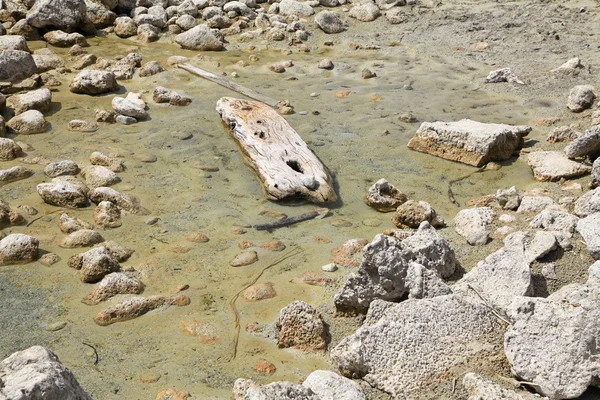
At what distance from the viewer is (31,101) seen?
6.61m

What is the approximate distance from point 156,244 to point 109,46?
16.5 feet

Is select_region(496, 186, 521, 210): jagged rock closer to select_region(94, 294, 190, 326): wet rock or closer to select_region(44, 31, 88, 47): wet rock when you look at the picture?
select_region(94, 294, 190, 326): wet rock

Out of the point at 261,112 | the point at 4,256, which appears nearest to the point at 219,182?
the point at 261,112

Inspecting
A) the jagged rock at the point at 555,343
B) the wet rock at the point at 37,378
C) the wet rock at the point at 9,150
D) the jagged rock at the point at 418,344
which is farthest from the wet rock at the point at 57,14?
the jagged rock at the point at 555,343

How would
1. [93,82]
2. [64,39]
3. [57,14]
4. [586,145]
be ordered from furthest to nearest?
[57,14], [64,39], [93,82], [586,145]

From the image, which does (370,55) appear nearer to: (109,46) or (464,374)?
(109,46)

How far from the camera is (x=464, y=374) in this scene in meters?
2.82

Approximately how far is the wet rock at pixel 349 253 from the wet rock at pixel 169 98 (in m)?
3.18

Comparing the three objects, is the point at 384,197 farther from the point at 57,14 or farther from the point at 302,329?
the point at 57,14

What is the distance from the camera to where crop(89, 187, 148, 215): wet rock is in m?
4.86

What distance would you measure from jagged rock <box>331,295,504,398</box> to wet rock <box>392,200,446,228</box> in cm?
144

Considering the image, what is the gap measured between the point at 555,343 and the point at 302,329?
117cm

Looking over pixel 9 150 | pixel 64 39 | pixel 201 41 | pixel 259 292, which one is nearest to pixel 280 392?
pixel 259 292

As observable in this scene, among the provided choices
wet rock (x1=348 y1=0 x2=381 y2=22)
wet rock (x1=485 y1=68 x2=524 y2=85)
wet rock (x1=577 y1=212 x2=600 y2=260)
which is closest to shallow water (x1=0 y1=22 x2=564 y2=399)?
wet rock (x1=485 y1=68 x2=524 y2=85)
